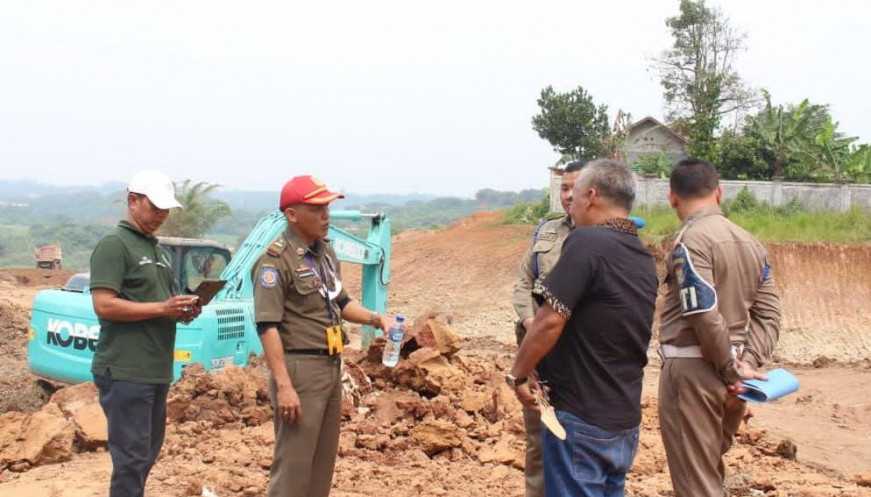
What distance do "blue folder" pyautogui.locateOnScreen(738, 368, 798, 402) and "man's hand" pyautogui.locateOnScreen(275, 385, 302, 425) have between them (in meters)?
1.99

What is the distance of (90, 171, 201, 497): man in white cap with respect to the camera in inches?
173

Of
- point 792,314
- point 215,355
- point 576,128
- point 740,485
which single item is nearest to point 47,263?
point 576,128

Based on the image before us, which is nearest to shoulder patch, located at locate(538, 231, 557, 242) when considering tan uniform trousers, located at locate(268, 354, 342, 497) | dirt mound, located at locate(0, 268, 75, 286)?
tan uniform trousers, located at locate(268, 354, 342, 497)

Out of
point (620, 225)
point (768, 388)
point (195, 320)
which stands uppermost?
point (620, 225)

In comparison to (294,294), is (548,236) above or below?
above

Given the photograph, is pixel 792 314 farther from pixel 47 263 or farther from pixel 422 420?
pixel 47 263

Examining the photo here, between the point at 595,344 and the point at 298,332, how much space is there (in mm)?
1355

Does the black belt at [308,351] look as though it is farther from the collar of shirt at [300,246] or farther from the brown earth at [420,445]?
Answer: the brown earth at [420,445]

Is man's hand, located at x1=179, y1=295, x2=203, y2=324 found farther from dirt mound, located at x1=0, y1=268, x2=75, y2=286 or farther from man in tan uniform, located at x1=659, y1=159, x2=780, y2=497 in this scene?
dirt mound, located at x1=0, y1=268, x2=75, y2=286

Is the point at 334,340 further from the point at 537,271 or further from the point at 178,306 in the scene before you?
the point at 537,271

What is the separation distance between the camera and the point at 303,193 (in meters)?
4.27

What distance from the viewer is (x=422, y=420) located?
755 cm

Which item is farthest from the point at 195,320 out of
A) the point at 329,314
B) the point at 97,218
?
the point at 97,218

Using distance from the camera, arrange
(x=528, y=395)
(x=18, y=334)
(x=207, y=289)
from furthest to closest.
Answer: (x=18, y=334) < (x=207, y=289) < (x=528, y=395)
